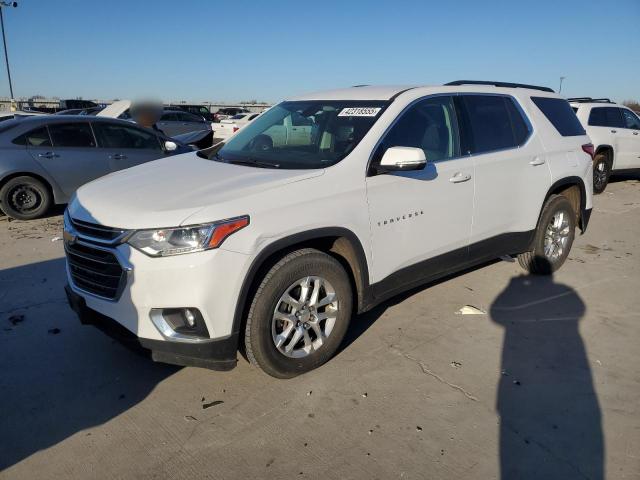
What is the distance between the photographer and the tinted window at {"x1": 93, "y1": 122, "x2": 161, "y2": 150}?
778cm

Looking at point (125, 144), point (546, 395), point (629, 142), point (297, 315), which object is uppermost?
point (125, 144)

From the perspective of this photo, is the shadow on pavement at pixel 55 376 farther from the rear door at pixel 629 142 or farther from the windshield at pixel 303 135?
the rear door at pixel 629 142

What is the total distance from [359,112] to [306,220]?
117 cm

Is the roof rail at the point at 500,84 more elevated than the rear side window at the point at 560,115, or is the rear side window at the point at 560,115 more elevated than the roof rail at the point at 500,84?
the roof rail at the point at 500,84

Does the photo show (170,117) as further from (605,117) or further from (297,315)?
(297,315)

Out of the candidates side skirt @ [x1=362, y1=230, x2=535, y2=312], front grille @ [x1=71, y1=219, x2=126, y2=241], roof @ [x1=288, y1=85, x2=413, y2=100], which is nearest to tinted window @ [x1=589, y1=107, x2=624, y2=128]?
side skirt @ [x1=362, y1=230, x2=535, y2=312]

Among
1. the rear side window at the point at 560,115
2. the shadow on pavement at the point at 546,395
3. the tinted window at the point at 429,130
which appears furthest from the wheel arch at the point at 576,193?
the tinted window at the point at 429,130

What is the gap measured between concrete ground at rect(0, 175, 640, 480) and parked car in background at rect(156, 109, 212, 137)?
651 inches

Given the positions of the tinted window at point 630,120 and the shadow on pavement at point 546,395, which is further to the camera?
the tinted window at point 630,120

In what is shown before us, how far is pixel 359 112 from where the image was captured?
12.1 ft

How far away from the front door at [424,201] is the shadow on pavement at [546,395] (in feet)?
2.64

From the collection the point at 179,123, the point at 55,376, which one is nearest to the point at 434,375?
the point at 55,376

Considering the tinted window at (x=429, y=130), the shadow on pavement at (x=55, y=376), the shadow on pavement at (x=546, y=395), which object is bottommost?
the shadow on pavement at (x=546, y=395)

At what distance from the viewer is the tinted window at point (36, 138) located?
7.13 metres
